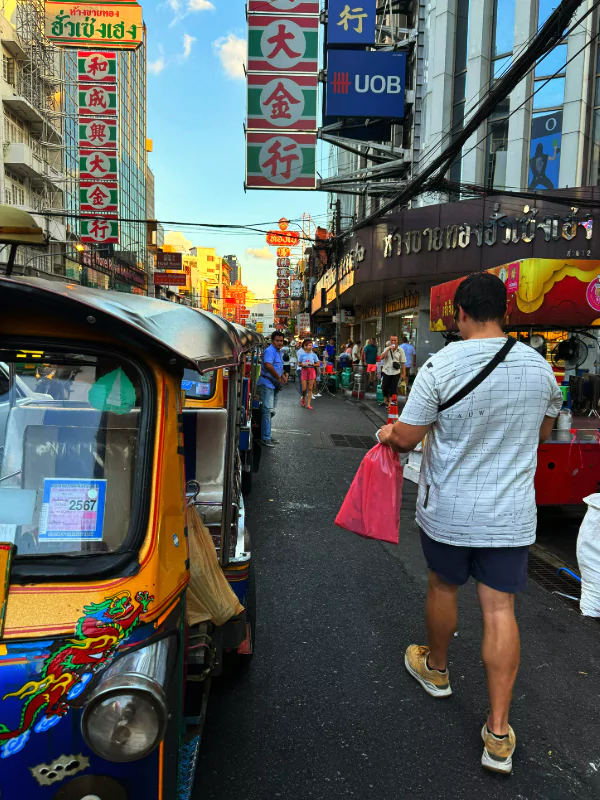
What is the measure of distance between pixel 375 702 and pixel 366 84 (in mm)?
18142

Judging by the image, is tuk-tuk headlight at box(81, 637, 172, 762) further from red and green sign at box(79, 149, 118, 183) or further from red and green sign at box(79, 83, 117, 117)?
red and green sign at box(79, 83, 117, 117)

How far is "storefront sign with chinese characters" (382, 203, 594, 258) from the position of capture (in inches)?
598

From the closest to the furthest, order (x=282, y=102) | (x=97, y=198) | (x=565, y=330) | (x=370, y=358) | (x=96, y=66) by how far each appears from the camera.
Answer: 1. (x=565, y=330)
2. (x=282, y=102)
3. (x=96, y=66)
4. (x=97, y=198)
5. (x=370, y=358)

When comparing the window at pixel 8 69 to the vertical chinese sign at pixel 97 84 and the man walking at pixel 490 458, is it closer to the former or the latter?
the vertical chinese sign at pixel 97 84

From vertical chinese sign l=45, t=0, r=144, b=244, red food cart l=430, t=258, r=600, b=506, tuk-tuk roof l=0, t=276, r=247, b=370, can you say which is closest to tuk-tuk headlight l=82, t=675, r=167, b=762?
tuk-tuk roof l=0, t=276, r=247, b=370

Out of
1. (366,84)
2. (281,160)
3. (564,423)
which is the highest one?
(366,84)

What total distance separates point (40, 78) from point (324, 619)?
3900 centimetres

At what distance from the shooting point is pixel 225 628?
2.70 metres

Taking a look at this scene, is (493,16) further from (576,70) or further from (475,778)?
(475,778)

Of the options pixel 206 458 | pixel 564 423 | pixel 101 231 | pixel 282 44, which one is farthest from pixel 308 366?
pixel 206 458

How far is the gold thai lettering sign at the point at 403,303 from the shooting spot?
2059 centimetres

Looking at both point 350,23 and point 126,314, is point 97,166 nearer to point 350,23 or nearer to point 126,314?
point 350,23

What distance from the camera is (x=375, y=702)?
9.62ft

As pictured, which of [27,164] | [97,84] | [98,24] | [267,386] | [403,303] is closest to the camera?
[267,386]
